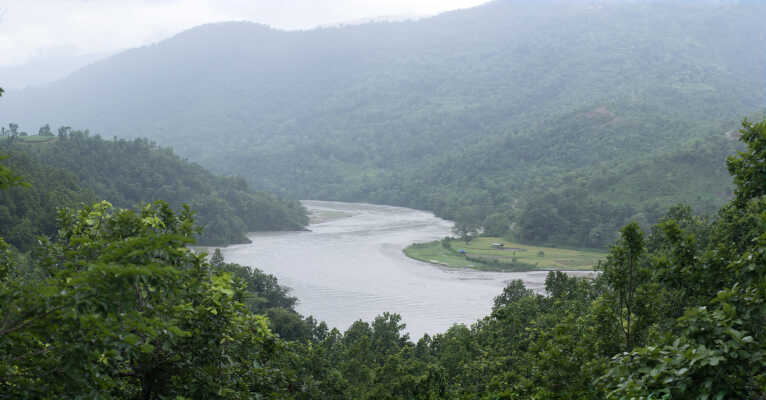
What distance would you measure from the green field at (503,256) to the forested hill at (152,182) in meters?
24.1

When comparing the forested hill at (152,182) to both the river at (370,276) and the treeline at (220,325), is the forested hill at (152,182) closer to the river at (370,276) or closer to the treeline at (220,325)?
the river at (370,276)

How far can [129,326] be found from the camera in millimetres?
3752

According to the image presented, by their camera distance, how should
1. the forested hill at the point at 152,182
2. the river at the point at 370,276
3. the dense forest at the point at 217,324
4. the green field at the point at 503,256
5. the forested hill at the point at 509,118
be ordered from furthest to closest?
the forested hill at the point at 509,118
the forested hill at the point at 152,182
the green field at the point at 503,256
the river at the point at 370,276
the dense forest at the point at 217,324

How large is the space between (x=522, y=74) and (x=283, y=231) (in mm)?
117229

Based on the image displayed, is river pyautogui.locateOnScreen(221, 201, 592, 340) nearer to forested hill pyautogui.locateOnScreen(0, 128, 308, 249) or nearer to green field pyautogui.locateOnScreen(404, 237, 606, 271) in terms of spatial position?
green field pyautogui.locateOnScreen(404, 237, 606, 271)

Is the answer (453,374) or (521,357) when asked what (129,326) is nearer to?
(521,357)

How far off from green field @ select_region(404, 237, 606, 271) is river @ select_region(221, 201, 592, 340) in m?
1.99

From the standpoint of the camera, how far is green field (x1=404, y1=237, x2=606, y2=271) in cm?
5494

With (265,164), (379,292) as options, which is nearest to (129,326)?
(379,292)

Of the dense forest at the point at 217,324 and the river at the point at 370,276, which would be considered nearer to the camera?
the dense forest at the point at 217,324

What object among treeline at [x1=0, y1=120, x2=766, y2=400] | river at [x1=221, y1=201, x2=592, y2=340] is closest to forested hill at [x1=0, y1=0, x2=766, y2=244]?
river at [x1=221, y1=201, x2=592, y2=340]

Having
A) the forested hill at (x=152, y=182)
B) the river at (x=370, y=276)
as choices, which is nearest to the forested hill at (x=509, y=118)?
the river at (x=370, y=276)

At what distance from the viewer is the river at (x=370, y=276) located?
39219mm

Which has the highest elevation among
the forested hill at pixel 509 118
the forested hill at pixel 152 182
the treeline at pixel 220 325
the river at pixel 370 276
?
the forested hill at pixel 509 118
